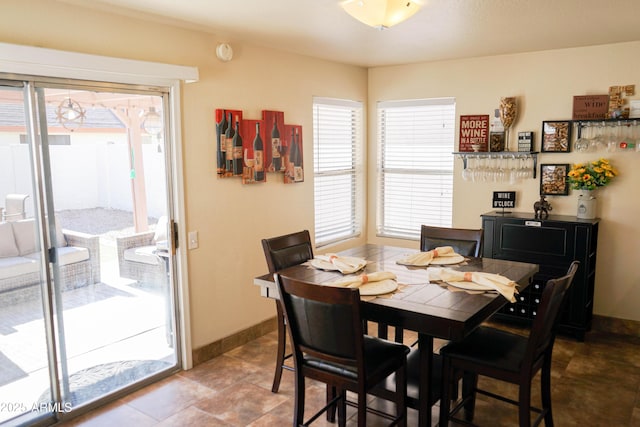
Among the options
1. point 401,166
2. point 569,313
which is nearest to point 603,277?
point 569,313

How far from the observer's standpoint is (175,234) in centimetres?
356

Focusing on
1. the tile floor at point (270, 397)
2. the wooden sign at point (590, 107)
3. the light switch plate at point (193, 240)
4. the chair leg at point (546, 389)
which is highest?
the wooden sign at point (590, 107)

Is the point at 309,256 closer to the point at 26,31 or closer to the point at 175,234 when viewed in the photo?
the point at 175,234

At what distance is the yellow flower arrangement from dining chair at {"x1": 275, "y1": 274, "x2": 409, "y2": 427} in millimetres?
2447

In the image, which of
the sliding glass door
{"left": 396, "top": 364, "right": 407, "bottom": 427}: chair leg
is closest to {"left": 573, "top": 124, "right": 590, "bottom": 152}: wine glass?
{"left": 396, "top": 364, "right": 407, "bottom": 427}: chair leg

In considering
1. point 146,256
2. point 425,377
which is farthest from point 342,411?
point 146,256

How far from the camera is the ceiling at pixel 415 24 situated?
2908mm

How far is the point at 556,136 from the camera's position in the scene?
14.3 ft

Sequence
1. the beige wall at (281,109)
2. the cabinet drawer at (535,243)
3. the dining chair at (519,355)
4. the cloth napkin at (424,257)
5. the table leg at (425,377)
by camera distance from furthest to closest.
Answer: the cabinet drawer at (535,243)
the beige wall at (281,109)
the cloth napkin at (424,257)
the table leg at (425,377)
the dining chair at (519,355)

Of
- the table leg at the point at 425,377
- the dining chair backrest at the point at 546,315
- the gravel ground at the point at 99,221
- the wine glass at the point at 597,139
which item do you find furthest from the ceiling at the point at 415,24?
the table leg at the point at 425,377

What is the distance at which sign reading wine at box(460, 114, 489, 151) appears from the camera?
15.4ft

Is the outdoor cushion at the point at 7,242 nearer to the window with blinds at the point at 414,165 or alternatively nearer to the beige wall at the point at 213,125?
the beige wall at the point at 213,125

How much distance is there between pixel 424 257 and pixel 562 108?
2158 millimetres

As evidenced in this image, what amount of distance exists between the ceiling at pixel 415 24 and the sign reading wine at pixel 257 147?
1.99 feet
